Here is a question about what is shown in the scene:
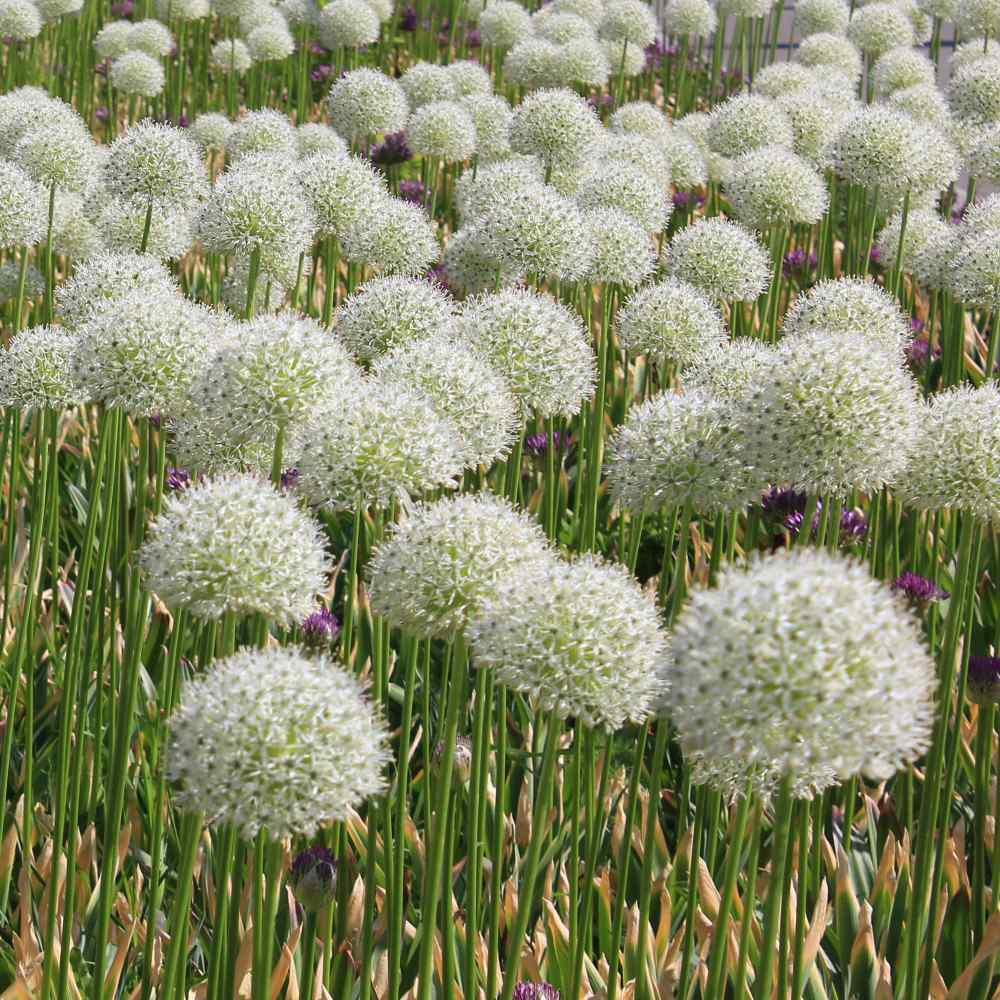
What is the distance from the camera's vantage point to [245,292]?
4.31 metres

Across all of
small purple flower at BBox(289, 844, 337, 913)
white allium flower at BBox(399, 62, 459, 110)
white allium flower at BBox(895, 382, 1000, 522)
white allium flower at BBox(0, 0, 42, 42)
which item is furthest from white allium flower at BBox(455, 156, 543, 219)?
white allium flower at BBox(0, 0, 42, 42)

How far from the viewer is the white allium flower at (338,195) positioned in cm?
405

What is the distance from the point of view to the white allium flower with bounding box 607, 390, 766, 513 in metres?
2.40

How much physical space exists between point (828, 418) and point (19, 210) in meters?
2.77

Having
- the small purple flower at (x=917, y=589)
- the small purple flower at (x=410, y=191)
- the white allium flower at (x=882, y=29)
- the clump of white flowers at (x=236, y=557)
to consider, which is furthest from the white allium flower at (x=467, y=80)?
the clump of white flowers at (x=236, y=557)

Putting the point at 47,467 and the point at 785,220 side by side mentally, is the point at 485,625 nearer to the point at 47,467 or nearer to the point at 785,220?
the point at 47,467

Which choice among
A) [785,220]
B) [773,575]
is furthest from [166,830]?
[785,220]

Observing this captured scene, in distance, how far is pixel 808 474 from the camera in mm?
2264

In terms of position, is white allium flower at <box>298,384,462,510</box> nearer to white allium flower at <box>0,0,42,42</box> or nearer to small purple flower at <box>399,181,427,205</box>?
small purple flower at <box>399,181,427,205</box>

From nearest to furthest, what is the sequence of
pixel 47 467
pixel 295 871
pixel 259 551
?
pixel 259 551 → pixel 295 871 → pixel 47 467

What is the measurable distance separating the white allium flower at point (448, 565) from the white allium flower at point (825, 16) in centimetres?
760

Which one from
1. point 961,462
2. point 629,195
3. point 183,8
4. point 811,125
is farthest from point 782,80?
point 961,462

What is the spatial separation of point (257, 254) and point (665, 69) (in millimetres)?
8564

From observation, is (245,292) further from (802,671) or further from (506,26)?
(506,26)
